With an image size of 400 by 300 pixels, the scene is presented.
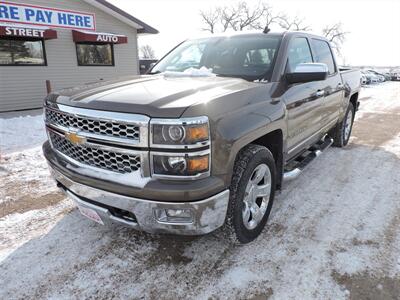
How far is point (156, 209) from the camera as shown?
2158 mm

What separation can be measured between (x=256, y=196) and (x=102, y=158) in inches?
54.2

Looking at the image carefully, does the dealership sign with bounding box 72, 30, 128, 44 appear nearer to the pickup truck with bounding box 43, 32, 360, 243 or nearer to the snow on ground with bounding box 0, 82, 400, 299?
the snow on ground with bounding box 0, 82, 400, 299

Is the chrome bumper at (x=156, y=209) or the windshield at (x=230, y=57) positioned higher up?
the windshield at (x=230, y=57)

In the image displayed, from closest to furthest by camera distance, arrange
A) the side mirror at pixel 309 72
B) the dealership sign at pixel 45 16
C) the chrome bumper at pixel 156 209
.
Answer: the chrome bumper at pixel 156 209 < the side mirror at pixel 309 72 < the dealership sign at pixel 45 16

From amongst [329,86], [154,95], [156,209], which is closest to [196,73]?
[154,95]

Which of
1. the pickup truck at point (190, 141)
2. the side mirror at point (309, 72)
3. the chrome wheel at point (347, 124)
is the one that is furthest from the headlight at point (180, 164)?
the chrome wheel at point (347, 124)

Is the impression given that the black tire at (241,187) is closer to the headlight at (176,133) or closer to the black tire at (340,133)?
the headlight at (176,133)

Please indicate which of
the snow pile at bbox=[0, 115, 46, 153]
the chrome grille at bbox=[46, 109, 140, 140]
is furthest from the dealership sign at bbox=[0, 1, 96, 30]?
the chrome grille at bbox=[46, 109, 140, 140]

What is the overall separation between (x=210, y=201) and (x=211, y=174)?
19cm

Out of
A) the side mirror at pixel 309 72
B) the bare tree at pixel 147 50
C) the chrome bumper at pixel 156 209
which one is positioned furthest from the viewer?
the bare tree at pixel 147 50

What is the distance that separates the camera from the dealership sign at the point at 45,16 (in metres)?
10.2

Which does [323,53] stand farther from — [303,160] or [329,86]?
[303,160]

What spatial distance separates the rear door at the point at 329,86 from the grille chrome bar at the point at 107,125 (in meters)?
2.80

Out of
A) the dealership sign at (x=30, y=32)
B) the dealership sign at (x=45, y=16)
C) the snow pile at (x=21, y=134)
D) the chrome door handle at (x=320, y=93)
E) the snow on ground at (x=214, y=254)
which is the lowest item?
the snow on ground at (x=214, y=254)
